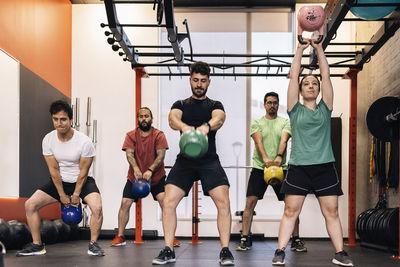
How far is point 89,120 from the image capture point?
720 centimetres

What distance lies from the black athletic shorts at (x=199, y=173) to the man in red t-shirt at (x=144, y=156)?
1773mm

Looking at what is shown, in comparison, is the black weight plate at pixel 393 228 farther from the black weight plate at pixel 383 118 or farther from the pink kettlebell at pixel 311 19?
the pink kettlebell at pixel 311 19

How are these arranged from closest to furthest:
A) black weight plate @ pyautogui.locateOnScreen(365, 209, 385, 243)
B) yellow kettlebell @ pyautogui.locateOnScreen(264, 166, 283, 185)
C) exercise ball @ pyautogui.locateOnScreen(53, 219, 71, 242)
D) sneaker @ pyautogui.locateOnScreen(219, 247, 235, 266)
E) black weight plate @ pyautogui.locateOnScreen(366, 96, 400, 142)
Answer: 1. sneaker @ pyautogui.locateOnScreen(219, 247, 235, 266)
2. yellow kettlebell @ pyautogui.locateOnScreen(264, 166, 283, 185)
3. black weight plate @ pyautogui.locateOnScreen(366, 96, 400, 142)
4. black weight plate @ pyautogui.locateOnScreen(365, 209, 385, 243)
5. exercise ball @ pyautogui.locateOnScreen(53, 219, 71, 242)

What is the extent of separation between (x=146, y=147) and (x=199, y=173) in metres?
1.92

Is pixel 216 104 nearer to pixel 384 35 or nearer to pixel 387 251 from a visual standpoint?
pixel 384 35

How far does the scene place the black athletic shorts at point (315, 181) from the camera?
384cm

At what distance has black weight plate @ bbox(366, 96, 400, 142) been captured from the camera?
16.8ft

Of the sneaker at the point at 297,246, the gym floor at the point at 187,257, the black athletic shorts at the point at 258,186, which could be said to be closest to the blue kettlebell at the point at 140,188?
the gym floor at the point at 187,257

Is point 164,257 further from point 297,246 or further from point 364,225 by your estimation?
point 364,225

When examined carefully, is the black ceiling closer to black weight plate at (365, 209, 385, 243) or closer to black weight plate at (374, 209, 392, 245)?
black weight plate at (365, 209, 385, 243)

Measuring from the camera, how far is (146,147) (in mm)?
5742

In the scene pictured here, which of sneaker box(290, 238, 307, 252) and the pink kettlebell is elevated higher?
the pink kettlebell

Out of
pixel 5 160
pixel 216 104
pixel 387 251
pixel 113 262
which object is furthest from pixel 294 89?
pixel 5 160

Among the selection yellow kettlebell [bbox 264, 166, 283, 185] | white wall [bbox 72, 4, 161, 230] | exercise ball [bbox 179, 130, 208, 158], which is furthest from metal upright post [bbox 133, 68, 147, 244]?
exercise ball [bbox 179, 130, 208, 158]
